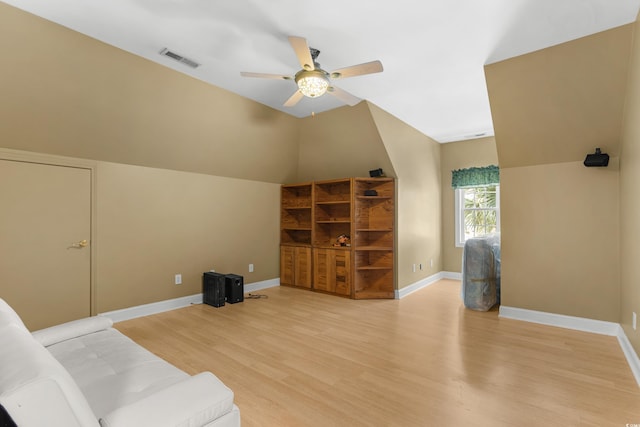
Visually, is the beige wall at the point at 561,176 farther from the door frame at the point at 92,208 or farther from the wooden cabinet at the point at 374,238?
the door frame at the point at 92,208

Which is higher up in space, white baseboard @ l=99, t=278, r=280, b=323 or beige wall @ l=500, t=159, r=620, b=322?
beige wall @ l=500, t=159, r=620, b=322

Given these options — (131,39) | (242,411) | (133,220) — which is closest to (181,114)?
(131,39)

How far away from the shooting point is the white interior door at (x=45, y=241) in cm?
310

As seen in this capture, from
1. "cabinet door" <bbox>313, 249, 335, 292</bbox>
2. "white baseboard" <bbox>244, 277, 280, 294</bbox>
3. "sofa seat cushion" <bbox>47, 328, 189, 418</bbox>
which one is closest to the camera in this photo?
"sofa seat cushion" <bbox>47, 328, 189, 418</bbox>

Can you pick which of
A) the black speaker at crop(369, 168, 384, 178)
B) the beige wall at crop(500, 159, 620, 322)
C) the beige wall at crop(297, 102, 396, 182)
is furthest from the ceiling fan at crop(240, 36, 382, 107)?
the beige wall at crop(500, 159, 620, 322)

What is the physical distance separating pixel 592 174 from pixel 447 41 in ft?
7.53

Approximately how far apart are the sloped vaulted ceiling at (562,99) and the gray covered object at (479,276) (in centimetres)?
122

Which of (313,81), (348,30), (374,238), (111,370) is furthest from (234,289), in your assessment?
(348,30)

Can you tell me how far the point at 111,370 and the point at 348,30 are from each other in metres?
3.00

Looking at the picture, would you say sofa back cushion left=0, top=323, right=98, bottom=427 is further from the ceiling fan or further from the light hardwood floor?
the ceiling fan

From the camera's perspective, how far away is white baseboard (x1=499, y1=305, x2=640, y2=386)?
297cm

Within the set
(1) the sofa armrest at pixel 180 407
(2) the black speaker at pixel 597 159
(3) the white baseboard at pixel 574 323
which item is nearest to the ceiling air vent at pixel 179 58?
(1) the sofa armrest at pixel 180 407

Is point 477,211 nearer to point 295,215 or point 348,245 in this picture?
point 348,245

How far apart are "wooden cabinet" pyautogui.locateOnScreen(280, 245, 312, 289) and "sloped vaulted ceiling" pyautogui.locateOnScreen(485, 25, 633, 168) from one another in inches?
132
